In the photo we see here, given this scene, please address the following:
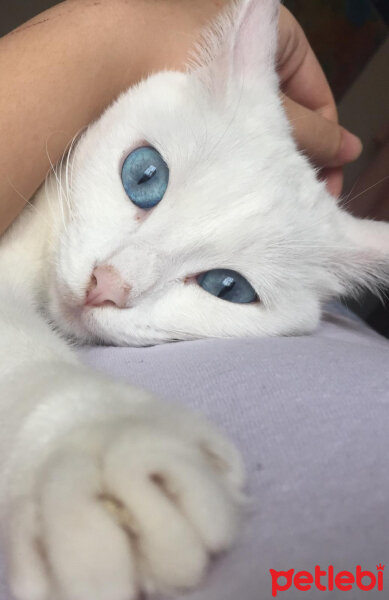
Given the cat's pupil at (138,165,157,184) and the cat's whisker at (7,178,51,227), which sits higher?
the cat's whisker at (7,178,51,227)

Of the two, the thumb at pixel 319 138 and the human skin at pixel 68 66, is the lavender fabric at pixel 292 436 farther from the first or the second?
the thumb at pixel 319 138

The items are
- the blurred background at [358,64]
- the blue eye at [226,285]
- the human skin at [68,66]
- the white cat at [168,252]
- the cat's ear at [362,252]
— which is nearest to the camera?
the white cat at [168,252]

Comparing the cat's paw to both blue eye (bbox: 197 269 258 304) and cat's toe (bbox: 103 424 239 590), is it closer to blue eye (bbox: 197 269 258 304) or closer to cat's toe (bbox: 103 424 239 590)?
cat's toe (bbox: 103 424 239 590)

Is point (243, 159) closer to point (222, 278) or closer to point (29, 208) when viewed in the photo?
point (222, 278)

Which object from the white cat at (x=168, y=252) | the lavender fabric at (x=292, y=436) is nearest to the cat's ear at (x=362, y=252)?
the white cat at (x=168, y=252)

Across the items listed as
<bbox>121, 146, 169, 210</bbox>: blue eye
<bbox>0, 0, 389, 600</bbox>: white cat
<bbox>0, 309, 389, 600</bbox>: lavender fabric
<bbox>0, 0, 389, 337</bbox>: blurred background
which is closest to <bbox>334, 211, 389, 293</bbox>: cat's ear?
<bbox>0, 0, 389, 600</bbox>: white cat
